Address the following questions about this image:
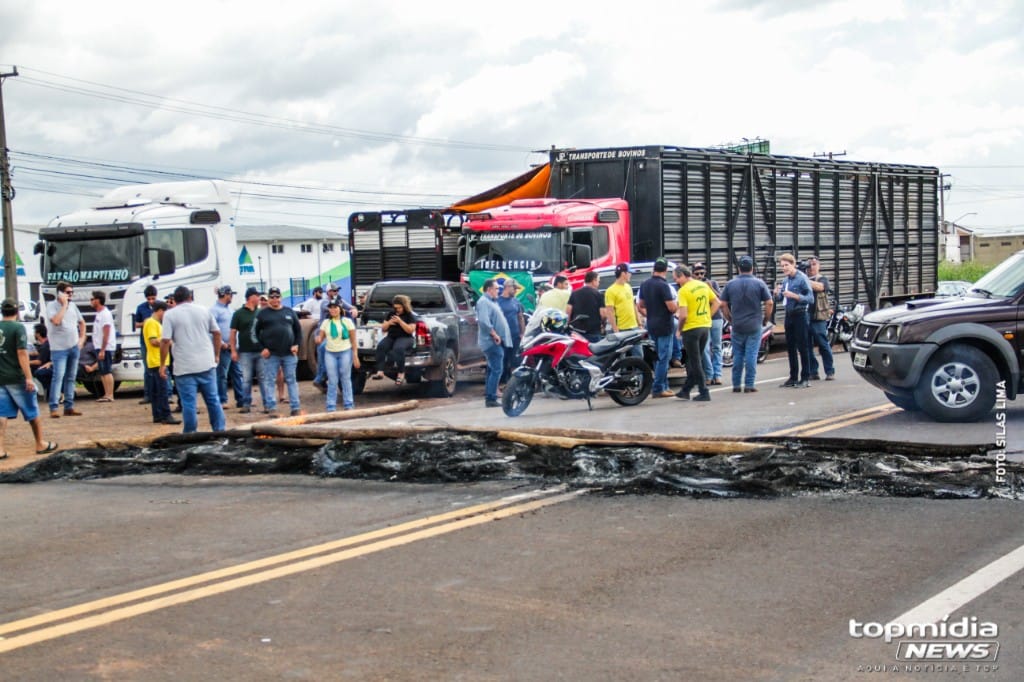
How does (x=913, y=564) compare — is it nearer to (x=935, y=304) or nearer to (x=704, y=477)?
(x=704, y=477)

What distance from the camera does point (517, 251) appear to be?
2133cm

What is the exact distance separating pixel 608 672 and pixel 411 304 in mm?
14348

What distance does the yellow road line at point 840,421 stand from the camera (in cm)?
1152

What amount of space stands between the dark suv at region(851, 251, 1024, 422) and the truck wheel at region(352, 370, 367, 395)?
8.93 meters

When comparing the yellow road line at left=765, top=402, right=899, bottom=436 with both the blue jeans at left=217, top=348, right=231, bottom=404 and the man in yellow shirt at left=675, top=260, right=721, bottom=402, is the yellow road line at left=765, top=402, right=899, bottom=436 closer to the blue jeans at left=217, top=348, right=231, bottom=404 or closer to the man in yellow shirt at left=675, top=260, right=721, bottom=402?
the man in yellow shirt at left=675, top=260, right=721, bottom=402

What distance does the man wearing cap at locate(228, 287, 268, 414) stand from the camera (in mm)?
16266

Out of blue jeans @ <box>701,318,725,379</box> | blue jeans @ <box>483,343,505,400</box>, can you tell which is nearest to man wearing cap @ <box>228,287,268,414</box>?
blue jeans @ <box>483,343,505,400</box>

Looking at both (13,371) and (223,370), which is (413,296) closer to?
(223,370)

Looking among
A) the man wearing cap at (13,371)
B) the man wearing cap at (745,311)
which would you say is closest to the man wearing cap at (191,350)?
the man wearing cap at (13,371)

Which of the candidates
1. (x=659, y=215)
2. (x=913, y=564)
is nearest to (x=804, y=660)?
(x=913, y=564)

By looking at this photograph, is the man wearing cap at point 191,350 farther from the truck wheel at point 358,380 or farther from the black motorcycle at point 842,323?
the black motorcycle at point 842,323

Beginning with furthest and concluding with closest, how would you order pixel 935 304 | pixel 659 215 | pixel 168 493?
pixel 659 215 → pixel 935 304 → pixel 168 493

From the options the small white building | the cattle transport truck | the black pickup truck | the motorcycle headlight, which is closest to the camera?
the motorcycle headlight

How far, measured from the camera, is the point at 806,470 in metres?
8.88
